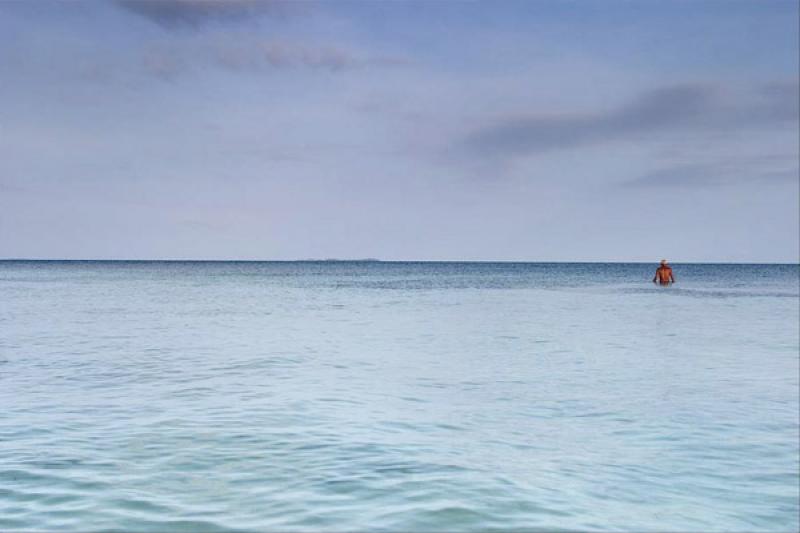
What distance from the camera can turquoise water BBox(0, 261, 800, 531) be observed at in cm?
806

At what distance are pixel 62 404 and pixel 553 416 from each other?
9028mm

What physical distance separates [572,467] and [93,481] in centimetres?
593

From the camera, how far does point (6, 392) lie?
51.0 feet

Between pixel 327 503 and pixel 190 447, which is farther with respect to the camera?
pixel 190 447

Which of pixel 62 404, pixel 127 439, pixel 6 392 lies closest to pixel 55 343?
pixel 6 392

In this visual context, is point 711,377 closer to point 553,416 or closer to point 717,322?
point 553,416

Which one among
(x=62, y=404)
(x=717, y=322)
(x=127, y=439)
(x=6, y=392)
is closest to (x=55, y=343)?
(x=6, y=392)

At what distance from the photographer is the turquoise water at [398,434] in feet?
26.5

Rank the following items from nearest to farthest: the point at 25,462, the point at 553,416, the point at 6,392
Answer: the point at 25,462 → the point at 553,416 → the point at 6,392

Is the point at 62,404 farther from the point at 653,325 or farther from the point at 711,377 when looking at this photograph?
the point at 653,325

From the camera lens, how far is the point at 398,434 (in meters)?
11.7

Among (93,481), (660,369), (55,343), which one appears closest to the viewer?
(93,481)

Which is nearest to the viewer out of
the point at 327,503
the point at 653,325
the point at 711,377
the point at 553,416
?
the point at 327,503

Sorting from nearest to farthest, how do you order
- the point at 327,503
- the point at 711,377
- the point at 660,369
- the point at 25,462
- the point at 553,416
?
the point at 327,503, the point at 25,462, the point at 553,416, the point at 711,377, the point at 660,369
